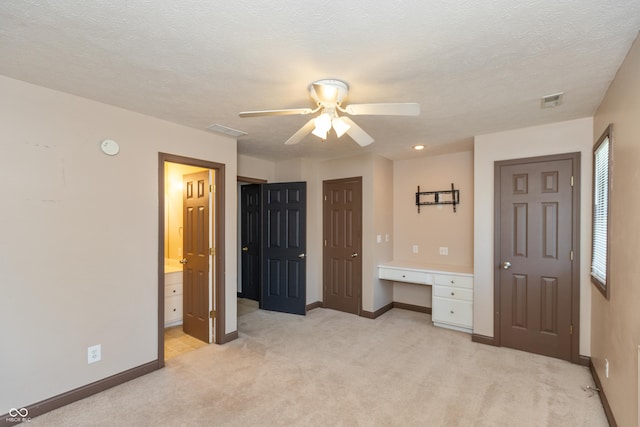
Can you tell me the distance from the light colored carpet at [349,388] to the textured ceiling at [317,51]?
7.83 ft

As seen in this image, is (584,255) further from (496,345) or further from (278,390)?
(278,390)

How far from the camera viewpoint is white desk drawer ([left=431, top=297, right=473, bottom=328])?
3820 mm

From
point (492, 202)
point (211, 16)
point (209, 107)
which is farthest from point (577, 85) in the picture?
point (209, 107)

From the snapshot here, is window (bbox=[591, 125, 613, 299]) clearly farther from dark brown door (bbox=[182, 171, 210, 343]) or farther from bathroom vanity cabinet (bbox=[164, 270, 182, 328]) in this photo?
bathroom vanity cabinet (bbox=[164, 270, 182, 328])

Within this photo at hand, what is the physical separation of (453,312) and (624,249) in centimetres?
228

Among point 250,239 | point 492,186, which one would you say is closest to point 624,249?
point 492,186

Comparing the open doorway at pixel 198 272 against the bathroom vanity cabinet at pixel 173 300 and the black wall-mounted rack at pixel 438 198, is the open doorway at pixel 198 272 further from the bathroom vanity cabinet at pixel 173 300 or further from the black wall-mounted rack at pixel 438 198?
the black wall-mounted rack at pixel 438 198

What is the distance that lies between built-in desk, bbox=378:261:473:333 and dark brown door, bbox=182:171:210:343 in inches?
103

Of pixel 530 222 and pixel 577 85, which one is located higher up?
pixel 577 85

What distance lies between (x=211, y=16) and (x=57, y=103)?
5.65 ft

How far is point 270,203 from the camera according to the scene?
4.87 metres

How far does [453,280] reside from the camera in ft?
12.9

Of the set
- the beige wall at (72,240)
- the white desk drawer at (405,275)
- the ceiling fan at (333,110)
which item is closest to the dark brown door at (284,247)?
the white desk drawer at (405,275)

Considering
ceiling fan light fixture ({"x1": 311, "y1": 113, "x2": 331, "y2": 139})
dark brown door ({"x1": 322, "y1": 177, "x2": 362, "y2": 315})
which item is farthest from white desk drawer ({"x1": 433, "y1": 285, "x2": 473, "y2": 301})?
ceiling fan light fixture ({"x1": 311, "y1": 113, "x2": 331, "y2": 139})
